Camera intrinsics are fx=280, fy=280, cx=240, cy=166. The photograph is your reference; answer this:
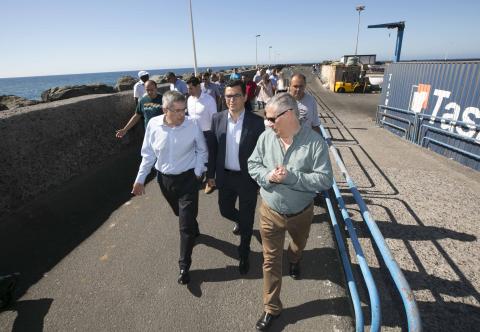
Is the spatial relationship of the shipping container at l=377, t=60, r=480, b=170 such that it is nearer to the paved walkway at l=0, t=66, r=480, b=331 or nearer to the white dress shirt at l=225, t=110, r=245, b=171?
the paved walkway at l=0, t=66, r=480, b=331

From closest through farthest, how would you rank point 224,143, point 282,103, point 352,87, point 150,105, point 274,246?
1. point 282,103
2. point 274,246
3. point 224,143
4. point 150,105
5. point 352,87

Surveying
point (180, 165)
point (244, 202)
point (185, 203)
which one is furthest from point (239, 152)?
point (185, 203)

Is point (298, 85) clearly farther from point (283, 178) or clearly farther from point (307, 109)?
point (283, 178)

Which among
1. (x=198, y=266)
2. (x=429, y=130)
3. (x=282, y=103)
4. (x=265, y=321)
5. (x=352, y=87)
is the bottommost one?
(x=198, y=266)

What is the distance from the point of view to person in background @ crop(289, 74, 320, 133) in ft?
14.1

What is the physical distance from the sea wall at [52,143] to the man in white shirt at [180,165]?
8.65 feet

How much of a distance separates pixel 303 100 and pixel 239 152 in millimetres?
1901

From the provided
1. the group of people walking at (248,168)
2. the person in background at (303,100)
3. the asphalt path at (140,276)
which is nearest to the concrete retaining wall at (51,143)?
the asphalt path at (140,276)

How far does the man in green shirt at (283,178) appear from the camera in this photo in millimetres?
2301

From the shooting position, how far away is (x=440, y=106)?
8.85 m

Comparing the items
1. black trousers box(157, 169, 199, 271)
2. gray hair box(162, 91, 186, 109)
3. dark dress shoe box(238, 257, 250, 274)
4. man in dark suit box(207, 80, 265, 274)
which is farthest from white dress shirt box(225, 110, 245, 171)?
dark dress shoe box(238, 257, 250, 274)

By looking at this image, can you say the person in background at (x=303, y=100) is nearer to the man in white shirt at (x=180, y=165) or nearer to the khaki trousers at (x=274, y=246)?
the man in white shirt at (x=180, y=165)

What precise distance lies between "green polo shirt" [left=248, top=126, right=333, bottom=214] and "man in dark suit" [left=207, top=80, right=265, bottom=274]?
0.50 m

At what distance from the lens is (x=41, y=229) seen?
13.9 feet
